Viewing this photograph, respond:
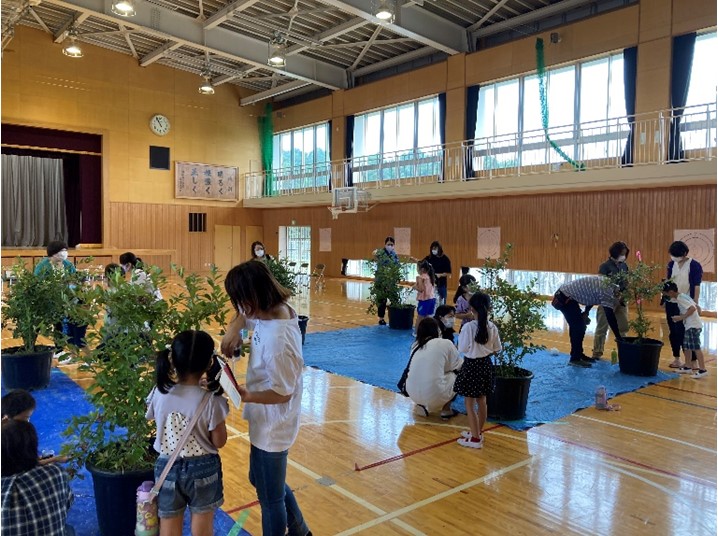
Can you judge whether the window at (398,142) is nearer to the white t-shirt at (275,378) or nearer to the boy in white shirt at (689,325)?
the boy in white shirt at (689,325)

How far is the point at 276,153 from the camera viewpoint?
73.6ft

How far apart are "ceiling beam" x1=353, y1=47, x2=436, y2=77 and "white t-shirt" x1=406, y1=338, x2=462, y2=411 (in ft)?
45.5

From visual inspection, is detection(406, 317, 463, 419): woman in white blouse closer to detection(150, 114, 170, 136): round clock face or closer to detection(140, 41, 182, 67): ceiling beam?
detection(140, 41, 182, 67): ceiling beam

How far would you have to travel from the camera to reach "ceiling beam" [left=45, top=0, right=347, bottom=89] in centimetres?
1362

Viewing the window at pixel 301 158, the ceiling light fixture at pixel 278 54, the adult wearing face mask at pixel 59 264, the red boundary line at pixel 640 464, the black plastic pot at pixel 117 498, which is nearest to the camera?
the black plastic pot at pixel 117 498

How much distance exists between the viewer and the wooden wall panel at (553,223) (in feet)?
37.1

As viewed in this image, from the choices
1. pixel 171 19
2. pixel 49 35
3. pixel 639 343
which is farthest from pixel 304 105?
pixel 639 343

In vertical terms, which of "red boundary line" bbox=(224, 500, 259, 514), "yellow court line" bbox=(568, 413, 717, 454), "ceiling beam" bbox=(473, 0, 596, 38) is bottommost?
"red boundary line" bbox=(224, 500, 259, 514)

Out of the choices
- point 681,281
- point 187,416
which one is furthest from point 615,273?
point 187,416

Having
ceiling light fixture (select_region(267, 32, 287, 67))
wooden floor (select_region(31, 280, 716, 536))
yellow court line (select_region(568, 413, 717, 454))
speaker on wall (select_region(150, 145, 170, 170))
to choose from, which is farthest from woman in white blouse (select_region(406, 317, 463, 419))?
speaker on wall (select_region(150, 145, 170, 170))

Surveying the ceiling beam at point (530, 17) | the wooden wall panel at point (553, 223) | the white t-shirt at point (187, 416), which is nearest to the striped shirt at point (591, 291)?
the white t-shirt at point (187, 416)

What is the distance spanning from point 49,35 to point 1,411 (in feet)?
60.4

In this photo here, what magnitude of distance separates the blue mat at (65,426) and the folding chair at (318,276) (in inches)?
425

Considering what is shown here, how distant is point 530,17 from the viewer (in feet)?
45.5
